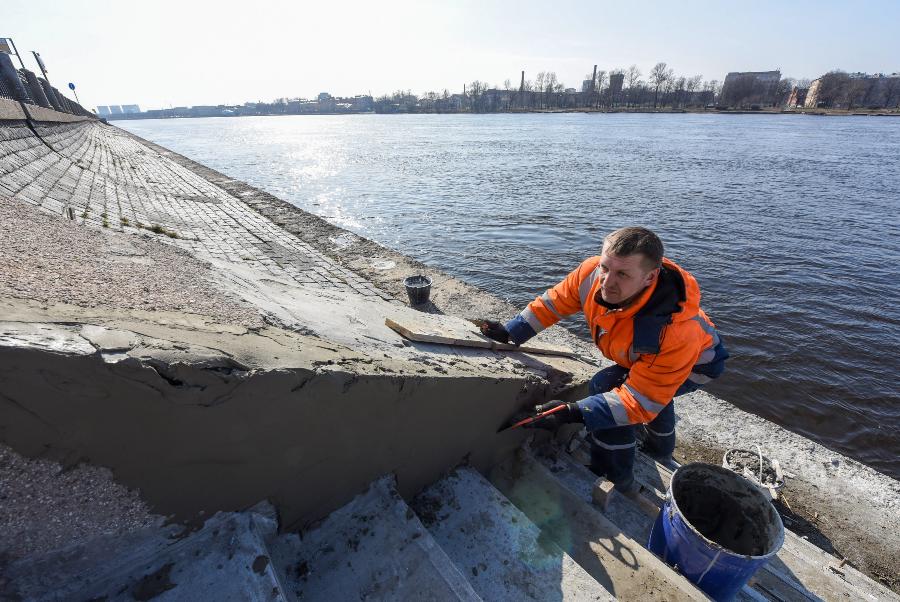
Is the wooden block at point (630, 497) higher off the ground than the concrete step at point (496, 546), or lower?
lower

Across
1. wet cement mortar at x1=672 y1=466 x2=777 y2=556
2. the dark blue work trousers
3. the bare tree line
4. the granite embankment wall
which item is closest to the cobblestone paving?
the granite embankment wall

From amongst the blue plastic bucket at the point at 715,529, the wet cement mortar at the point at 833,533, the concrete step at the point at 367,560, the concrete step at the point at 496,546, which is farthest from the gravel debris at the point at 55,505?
the wet cement mortar at the point at 833,533

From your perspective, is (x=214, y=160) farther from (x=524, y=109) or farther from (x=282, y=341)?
(x=524, y=109)

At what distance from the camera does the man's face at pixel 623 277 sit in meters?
2.55

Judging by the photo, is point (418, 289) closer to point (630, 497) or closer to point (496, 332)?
point (496, 332)

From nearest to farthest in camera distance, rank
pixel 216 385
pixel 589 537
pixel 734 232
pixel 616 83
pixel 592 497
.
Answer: pixel 216 385 → pixel 589 537 → pixel 592 497 → pixel 734 232 → pixel 616 83

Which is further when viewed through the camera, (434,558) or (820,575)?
(820,575)

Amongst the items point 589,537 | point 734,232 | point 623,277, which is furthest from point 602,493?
point 734,232

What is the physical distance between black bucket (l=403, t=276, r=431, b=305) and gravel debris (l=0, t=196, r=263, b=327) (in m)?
3.11

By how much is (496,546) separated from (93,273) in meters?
2.51

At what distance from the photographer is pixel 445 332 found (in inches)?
119

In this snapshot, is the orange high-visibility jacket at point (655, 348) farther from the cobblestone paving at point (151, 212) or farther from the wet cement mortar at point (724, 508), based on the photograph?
the cobblestone paving at point (151, 212)

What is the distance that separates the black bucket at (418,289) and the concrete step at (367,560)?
4417 mm

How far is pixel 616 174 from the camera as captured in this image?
2109 centimetres
